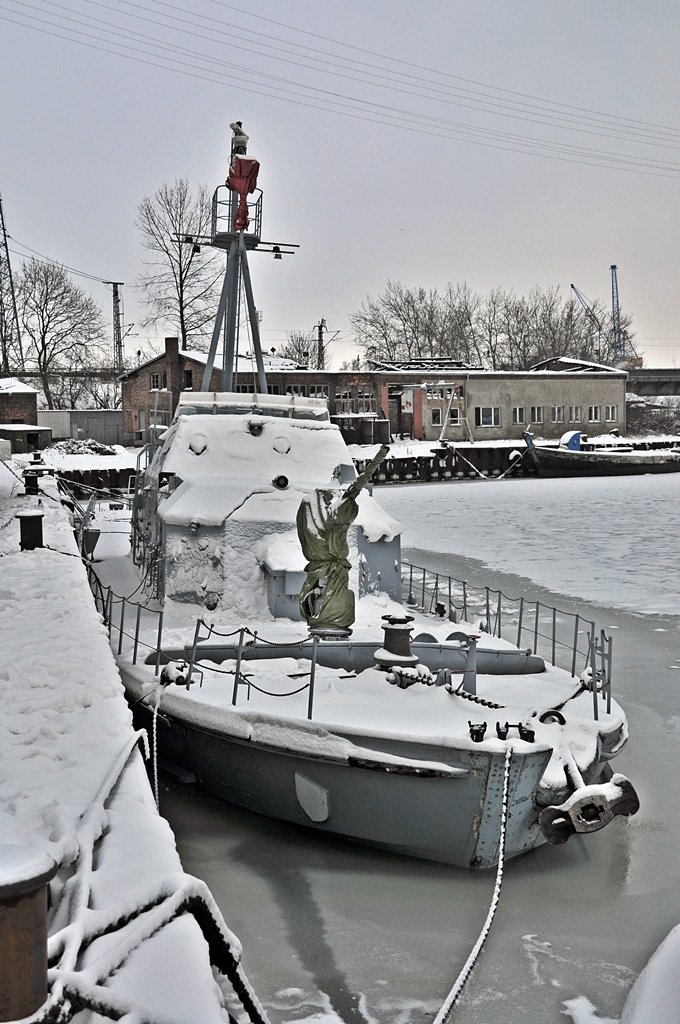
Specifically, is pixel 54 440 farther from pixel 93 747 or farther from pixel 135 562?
pixel 93 747

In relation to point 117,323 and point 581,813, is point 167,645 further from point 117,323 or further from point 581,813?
point 117,323

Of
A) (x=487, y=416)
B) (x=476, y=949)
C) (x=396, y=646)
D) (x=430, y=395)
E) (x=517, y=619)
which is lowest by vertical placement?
(x=476, y=949)

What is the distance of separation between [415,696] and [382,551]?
176 inches

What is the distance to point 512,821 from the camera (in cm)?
736

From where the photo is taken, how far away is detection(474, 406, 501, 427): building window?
54.4 metres

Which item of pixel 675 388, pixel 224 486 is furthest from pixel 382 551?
pixel 675 388

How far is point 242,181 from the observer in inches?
663

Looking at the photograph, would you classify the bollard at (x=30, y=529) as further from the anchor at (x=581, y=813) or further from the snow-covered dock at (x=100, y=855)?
the anchor at (x=581, y=813)

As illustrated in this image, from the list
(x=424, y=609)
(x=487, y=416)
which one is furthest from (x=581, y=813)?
(x=487, y=416)

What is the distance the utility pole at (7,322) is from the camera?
45.6 metres

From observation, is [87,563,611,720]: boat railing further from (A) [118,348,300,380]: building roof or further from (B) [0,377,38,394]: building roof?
(A) [118,348,300,380]: building roof

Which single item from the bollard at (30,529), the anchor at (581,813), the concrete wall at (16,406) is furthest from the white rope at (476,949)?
the concrete wall at (16,406)

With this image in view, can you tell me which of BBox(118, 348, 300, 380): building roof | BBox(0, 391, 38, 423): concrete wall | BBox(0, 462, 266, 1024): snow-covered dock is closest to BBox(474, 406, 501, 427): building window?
BBox(118, 348, 300, 380): building roof

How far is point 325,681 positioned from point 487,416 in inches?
1861
